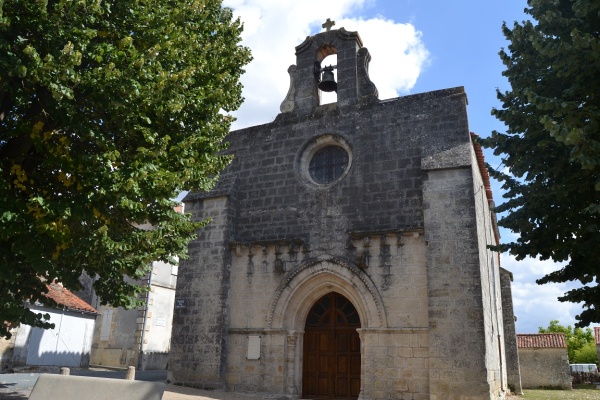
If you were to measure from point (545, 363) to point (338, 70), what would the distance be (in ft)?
60.5

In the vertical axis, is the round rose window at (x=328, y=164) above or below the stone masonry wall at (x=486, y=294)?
above

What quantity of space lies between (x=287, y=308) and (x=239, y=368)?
5.90 feet

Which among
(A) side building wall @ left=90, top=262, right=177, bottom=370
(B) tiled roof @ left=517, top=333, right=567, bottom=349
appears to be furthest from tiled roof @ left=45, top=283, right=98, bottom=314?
(B) tiled roof @ left=517, top=333, right=567, bottom=349

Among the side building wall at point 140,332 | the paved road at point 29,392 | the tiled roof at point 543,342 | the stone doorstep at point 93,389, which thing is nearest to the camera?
the stone doorstep at point 93,389

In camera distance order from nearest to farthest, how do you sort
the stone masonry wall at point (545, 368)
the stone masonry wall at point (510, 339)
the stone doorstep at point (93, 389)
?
the stone doorstep at point (93, 389) → the stone masonry wall at point (510, 339) → the stone masonry wall at point (545, 368)

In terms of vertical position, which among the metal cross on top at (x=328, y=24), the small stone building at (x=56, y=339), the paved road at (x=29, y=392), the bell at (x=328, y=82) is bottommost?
the paved road at (x=29, y=392)

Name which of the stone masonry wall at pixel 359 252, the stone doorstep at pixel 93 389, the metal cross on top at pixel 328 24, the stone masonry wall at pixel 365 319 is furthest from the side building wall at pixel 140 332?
the stone doorstep at pixel 93 389

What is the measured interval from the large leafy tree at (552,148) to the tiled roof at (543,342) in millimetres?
18274

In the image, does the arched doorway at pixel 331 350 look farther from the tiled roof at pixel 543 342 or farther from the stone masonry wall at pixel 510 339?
the tiled roof at pixel 543 342

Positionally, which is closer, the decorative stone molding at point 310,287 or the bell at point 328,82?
the decorative stone molding at point 310,287

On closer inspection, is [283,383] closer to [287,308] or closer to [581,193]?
[287,308]

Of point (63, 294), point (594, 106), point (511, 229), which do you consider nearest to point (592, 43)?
point (594, 106)

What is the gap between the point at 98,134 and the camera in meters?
6.29

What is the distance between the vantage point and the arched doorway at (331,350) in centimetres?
1095
